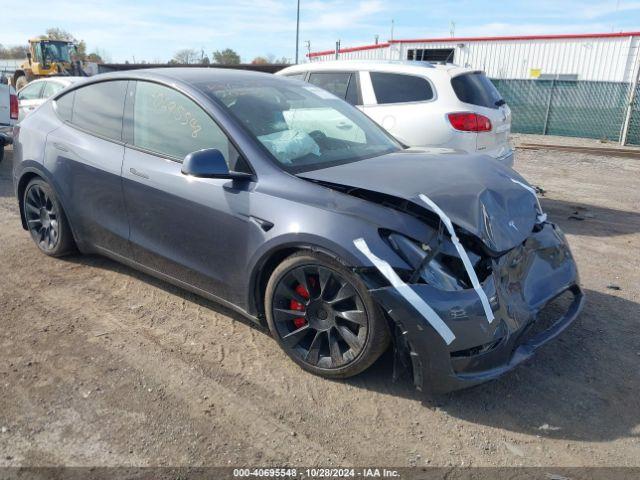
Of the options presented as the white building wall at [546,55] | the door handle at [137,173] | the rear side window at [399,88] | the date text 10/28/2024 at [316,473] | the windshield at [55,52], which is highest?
the white building wall at [546,55]

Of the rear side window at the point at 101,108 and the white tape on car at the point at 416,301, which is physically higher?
the rear side window at the point at 101,108

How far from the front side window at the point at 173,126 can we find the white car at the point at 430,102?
124 inches

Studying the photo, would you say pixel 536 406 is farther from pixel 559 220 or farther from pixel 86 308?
pixel 559 220

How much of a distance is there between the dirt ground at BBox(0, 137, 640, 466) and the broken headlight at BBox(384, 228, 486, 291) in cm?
69

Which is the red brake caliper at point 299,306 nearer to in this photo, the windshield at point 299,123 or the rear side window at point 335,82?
the windshield at point 299,123

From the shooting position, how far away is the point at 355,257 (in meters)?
2.67

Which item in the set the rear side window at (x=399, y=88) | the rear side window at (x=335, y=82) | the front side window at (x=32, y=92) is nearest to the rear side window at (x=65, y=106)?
the rear side window at (x=335, y=82)

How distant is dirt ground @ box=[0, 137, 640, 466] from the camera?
8.07ft

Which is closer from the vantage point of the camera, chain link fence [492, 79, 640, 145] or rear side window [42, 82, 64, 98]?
rear side window [42, 82, 64, 98]

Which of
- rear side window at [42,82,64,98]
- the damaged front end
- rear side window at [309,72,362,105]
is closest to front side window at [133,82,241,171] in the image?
the damaged front end

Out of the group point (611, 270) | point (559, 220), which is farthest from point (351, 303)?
point (559, 220)

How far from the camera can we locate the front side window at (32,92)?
35.2 ft

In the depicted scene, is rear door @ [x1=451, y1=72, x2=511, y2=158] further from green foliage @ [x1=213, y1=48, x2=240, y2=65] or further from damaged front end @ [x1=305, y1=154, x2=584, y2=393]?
green foliage @ [x1=213, y1=48, x2=240, y2=65]

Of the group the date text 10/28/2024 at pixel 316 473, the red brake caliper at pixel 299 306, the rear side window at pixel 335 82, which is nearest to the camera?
the date text 10/28/2024 at pixel 316 473
